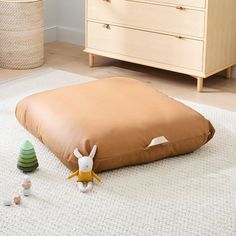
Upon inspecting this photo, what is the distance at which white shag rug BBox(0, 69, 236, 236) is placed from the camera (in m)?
2.14

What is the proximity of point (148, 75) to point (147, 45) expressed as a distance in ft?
0.80

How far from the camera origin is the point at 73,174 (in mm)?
2459

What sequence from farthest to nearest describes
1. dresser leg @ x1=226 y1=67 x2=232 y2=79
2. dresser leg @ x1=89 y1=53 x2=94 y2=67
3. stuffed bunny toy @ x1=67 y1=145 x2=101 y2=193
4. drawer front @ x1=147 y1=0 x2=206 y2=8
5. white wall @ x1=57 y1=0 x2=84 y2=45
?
white wall @ x1=57 y1=0 x2=84 y2=45, dresser leg @ x1=89 y1=53 x2=94 y2=67, dresser leg @ x1=226 y1=67 x2=232 y2=79, drawer front @ x1=147 y1=0 x2=206 y2=8, stuffed bunny toy @ x1=67 y1=145 x2=101 y2=193

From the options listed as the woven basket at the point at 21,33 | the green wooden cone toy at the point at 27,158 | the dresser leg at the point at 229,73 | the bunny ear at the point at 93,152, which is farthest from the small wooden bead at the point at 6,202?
the dresser leg at the point at 229,73

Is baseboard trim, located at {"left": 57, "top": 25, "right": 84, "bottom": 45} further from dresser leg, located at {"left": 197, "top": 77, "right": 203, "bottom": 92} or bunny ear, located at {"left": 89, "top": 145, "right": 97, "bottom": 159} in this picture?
bunny ear, located at {"left": 89, "top": 145, "right": 97, "bottom": 159}

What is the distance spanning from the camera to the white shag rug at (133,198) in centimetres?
214

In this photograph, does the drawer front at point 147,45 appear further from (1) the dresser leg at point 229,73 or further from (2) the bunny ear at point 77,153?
(2) the bunny ear at point 77,153

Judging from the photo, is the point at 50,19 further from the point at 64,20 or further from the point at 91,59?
the point at 91,59

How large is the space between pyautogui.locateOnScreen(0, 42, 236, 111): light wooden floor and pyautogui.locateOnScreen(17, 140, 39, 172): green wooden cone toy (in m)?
1.20

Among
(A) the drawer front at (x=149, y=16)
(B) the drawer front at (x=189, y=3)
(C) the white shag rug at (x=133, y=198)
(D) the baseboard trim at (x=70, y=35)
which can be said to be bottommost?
(C) the white shag rug at (x=133, y=198)

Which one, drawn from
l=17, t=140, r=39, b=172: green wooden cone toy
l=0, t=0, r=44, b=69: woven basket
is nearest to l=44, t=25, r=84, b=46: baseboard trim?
l=0, t=0, r=44, b=69: woven basket

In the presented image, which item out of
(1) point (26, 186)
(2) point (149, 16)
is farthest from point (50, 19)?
(1) point (26, 186)

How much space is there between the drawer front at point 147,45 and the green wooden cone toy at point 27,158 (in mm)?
1309

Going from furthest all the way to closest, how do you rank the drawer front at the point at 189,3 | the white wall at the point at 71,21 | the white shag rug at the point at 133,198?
the white wall at the point at 71,21
the drawer front at the point at 189,3
the white shag rug at the point at 133,198
